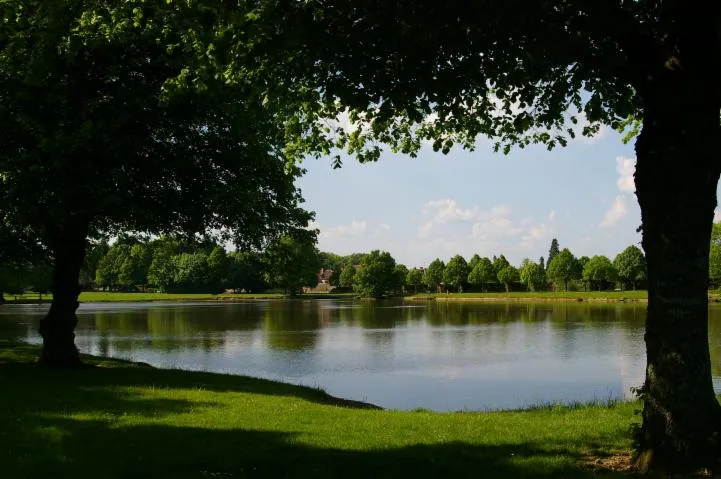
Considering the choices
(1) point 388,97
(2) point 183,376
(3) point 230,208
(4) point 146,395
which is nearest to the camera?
(1) point 388,97

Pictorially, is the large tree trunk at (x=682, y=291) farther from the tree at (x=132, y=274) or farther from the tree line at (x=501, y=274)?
the tree at (x=132, y=274)

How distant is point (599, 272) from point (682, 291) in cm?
11809

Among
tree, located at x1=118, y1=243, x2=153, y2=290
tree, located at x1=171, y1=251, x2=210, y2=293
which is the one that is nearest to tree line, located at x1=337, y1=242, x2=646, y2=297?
tree, located at x1=171, y1=251, x2=210, y2=293

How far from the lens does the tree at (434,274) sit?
150375 mm

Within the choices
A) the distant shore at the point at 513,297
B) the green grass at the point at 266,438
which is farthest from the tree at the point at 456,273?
the green grass at the point at 266,438

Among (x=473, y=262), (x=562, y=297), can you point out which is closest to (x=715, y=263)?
(x=562, y=297)

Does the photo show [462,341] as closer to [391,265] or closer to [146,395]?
[146,395]

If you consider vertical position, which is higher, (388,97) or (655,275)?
(388,97)

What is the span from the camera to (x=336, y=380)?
86.6 ft

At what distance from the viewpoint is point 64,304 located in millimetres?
20766

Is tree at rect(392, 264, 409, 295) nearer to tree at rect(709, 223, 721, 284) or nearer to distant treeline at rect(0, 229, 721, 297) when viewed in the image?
distant treeline at rect(0, 229, 721, 297)

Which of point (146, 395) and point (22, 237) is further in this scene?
point (22, 237)

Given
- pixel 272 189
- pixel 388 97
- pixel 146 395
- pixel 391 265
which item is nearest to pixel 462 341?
pixel 272 189

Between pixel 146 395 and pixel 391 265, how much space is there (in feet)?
431
